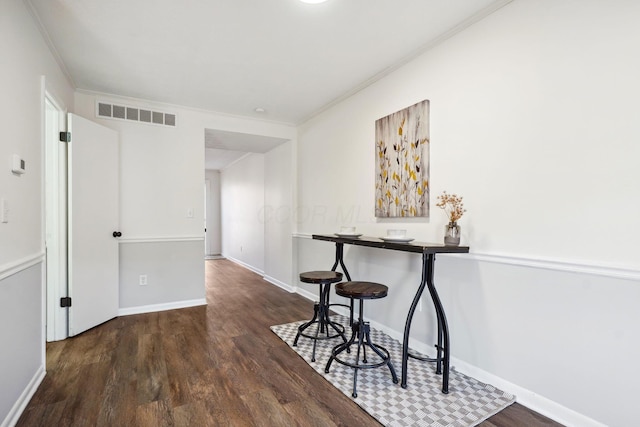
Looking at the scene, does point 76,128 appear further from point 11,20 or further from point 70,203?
point 11,20

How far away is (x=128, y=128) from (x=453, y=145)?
134 inches

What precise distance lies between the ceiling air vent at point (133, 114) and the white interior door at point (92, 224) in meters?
0.29

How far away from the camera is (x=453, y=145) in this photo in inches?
90.4

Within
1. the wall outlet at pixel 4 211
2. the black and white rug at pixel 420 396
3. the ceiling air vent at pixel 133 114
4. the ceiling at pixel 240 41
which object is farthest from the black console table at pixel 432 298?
the ceiling air vent at pixel 133 114

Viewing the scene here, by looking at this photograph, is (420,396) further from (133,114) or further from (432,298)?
(133,114)

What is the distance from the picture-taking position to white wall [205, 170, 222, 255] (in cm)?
828

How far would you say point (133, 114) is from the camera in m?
3.56

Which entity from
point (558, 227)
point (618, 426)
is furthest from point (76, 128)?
point (618, 426)

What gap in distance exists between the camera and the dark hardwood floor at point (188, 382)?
174 centimetres

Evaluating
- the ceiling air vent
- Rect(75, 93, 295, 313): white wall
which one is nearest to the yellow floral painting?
Rect(75, 93, 295, 313): white wall

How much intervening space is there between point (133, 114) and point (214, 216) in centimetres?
502

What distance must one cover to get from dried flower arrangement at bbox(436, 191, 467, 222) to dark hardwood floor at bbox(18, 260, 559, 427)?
118cm

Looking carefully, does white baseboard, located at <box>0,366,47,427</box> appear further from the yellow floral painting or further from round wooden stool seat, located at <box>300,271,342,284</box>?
the yellow floral painting

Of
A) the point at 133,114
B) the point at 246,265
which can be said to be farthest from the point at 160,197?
the point at 246,265
